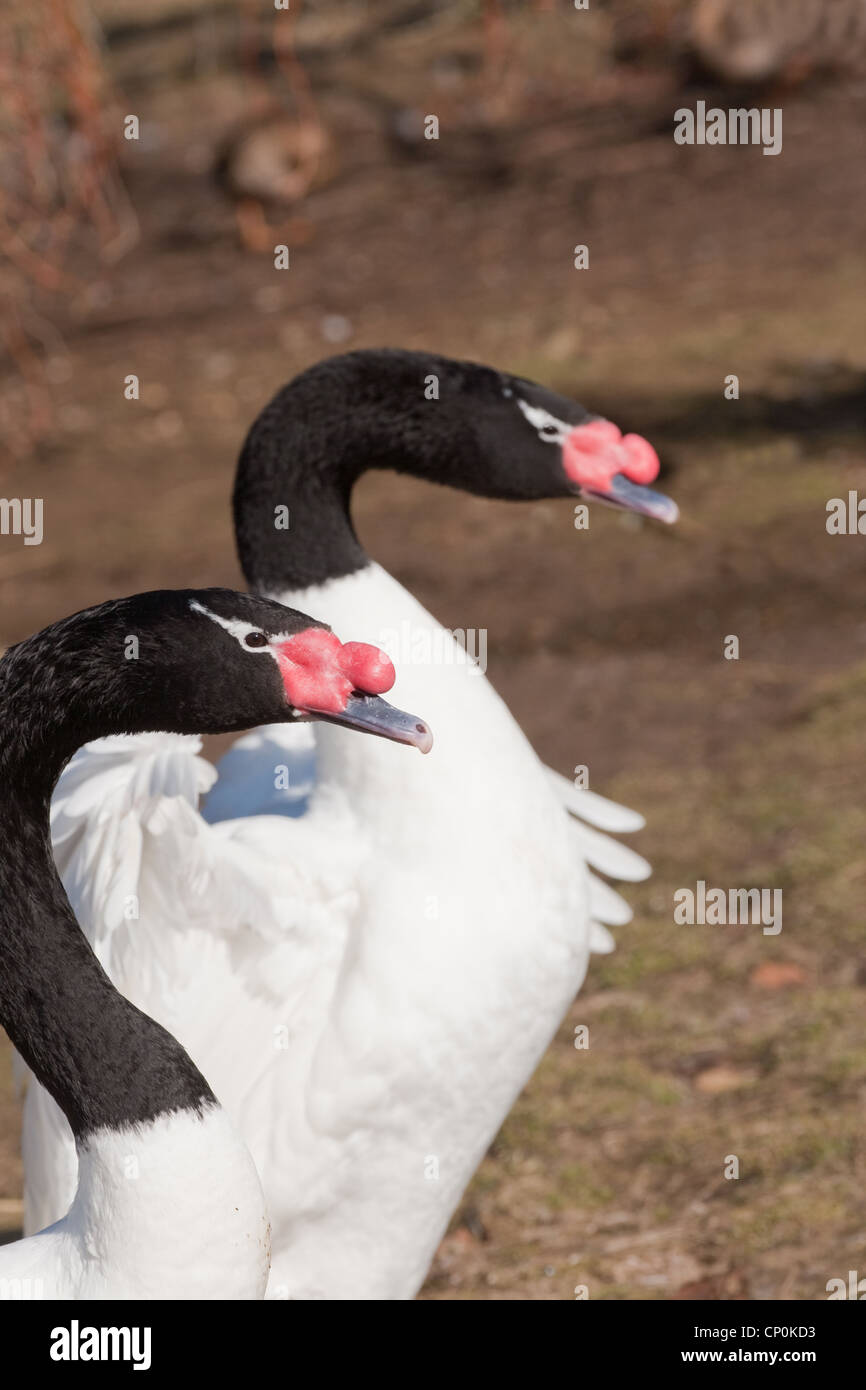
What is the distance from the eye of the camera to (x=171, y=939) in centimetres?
312

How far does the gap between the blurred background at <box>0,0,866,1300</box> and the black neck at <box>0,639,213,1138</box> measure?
87cm

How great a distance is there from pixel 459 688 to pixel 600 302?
6899mm

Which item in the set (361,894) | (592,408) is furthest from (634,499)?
(592,408)

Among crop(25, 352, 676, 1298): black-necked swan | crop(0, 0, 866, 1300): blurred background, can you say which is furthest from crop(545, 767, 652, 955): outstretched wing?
crop(0, 0, 866, 1300): blurred background

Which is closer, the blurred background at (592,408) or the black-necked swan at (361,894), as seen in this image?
the black-necked swan at (361,894)

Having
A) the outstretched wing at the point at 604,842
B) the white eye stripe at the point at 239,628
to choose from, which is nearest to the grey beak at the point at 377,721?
the white eye stripe at the point at 239,628

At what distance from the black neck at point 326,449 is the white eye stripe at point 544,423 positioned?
0.39ft

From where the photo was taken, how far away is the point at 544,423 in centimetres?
346

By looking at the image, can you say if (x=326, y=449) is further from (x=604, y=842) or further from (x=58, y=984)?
(x=58, y=984)

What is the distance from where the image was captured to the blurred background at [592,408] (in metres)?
4.00

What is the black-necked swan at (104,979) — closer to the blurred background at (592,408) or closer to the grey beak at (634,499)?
the blurred background at (592,408)

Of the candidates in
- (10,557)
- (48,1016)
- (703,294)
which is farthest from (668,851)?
(703,294)

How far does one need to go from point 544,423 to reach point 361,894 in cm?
101

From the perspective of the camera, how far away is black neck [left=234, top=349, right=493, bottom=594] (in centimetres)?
331
